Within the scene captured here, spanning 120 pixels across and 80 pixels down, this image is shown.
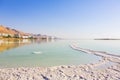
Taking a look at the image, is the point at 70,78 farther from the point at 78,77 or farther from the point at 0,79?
the point at 0,79

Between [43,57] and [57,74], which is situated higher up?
[57,74]

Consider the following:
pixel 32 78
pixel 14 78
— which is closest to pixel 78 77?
pixel 32 78

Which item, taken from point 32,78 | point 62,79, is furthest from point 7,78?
point 62,79

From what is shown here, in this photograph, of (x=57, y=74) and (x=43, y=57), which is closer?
(x=57, y=74)

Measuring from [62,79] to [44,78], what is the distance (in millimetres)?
1210

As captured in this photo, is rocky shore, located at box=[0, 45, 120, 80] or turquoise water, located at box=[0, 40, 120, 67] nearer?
rocky shore, located at box=[0, 45, 120, 80]

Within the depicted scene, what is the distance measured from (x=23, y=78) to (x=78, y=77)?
3.65 metres

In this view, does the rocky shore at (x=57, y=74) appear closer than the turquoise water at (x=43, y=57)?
Yes

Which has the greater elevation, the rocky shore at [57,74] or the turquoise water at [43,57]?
the rocky shore at [57,74]

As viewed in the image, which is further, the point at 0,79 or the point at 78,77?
the point at 78,77

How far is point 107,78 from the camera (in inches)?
405

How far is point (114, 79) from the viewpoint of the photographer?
10070 millimetres

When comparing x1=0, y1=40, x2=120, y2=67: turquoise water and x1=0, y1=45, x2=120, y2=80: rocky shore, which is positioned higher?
x1=0, y1=45, x2=120, y2=80: rocky shore

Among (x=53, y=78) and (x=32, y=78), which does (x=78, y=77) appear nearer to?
(x=53, y=78)
